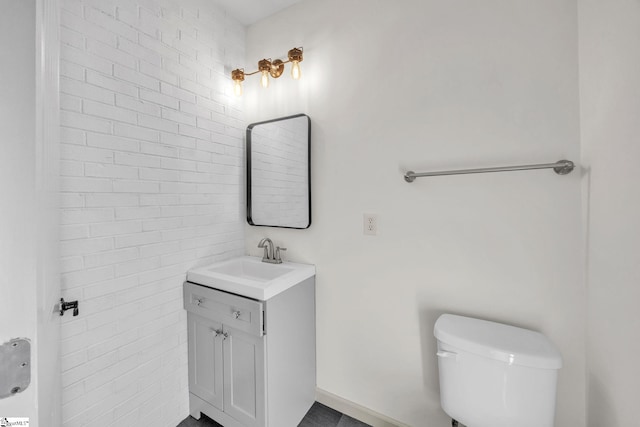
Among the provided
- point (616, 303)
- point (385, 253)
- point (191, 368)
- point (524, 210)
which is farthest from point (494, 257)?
point (191, 368)

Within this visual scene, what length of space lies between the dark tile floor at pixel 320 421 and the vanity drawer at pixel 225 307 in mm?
672

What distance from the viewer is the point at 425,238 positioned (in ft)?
4.46

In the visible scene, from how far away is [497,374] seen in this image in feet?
3.26

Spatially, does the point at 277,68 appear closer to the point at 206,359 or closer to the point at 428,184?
the point at 428,184

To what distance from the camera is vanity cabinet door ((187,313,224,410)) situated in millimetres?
1469

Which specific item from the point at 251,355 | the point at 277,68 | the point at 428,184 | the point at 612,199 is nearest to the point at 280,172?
the point at 277,68

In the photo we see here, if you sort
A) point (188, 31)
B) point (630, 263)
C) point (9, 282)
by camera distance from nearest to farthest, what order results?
point (9, 282) → point (630, 263) → point (188, 31)

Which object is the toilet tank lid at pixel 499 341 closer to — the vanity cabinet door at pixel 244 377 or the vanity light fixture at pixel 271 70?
the vanity cabinet door at pixel 244 377

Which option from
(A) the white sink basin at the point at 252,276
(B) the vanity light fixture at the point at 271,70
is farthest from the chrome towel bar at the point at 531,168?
(B) the vanity light fixture at the point at 271,70

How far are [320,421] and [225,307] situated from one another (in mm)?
922

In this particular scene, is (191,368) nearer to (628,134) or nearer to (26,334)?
(26,334)

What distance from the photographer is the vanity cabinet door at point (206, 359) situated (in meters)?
1.47

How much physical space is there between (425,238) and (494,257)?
0.31 m

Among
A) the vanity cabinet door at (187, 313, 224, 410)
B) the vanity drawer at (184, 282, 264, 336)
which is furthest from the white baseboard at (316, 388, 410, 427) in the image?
the vanity drawer at (184, 282, 264, 336)
